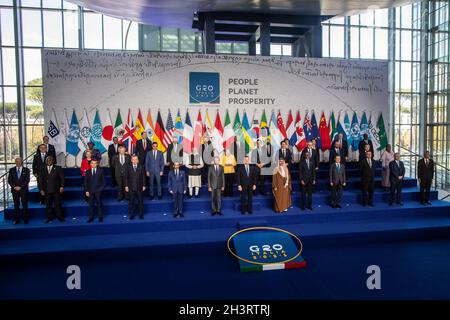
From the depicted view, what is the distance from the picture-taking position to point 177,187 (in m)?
7.50

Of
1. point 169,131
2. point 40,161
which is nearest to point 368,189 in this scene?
point 169,131

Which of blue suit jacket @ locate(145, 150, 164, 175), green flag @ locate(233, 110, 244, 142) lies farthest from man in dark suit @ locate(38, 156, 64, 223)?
green flag @ locate(233, 110, 244, 142)

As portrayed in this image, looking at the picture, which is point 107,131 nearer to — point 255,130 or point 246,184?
point 255,130

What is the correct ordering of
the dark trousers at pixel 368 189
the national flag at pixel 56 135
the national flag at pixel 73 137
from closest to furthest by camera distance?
the dark trousers at pixel 368 189 → the national flag at pixel 56 135 → the national flag at pixel 73 137

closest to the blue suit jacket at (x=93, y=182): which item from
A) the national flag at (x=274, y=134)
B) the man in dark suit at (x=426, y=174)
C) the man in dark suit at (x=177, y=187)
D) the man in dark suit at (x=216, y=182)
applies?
the man in dark suit at (x=177, y=187)

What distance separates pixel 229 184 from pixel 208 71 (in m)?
3.70

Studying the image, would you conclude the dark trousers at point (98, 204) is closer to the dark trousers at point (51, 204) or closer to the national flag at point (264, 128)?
the dark trousers at point (51, 204)

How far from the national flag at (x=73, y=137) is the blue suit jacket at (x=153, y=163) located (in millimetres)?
2786

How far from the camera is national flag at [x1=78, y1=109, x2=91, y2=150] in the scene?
379 inches

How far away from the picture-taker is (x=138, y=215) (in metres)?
7.56

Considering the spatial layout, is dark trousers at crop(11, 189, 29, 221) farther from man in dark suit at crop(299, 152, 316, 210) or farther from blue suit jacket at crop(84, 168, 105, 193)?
man in dark suit at crop(299, 152, 316, 210)

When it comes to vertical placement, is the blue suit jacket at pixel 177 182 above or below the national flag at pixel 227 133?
below

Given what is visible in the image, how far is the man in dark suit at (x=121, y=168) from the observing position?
779 cm

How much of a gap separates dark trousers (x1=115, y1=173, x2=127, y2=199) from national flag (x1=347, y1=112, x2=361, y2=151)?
713 centimetres
